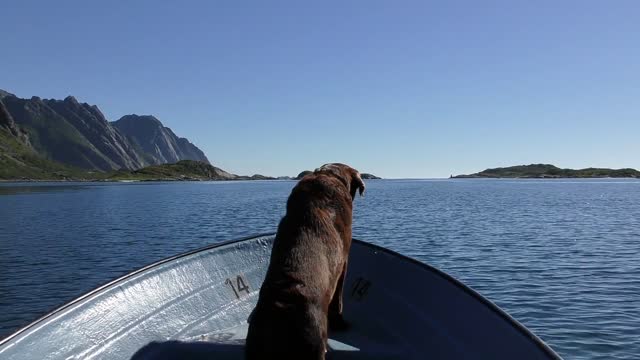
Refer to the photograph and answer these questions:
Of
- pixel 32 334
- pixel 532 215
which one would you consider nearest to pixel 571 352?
pixel 32 334

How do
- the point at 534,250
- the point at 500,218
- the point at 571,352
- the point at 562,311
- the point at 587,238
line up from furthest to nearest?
the point at 500,218, the point at 587,238, the point at 534,250, the point at 562,311, the point at 571,352

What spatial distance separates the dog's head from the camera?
922 cm

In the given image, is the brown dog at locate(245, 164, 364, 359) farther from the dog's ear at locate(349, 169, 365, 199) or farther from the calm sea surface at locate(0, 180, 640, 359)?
the calm sea surface at locate(0, 180, 640, 359)

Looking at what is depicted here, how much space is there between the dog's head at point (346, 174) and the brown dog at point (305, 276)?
0.29 metres

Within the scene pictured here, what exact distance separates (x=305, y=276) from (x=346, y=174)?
3524 mm

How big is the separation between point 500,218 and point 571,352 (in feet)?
134

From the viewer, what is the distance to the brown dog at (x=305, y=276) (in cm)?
571

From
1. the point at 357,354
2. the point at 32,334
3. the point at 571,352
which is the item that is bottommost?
the point at 571,352

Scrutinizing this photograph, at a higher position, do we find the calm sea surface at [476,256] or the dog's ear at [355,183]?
the dog's ear at [355,183]

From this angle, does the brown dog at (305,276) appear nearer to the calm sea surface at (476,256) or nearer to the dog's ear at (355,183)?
the dog's ear at (355,183)

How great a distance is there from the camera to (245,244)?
34.4 feet

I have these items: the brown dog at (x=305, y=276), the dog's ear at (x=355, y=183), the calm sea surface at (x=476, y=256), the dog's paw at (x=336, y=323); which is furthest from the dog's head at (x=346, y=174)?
the calm sea surface at (x=476, y=256)

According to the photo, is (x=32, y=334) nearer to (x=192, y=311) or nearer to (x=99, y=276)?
(x=192, y=311)

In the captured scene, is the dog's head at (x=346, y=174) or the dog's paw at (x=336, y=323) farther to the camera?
the dog's head at (x=346, y=174)
